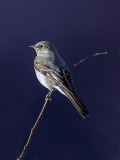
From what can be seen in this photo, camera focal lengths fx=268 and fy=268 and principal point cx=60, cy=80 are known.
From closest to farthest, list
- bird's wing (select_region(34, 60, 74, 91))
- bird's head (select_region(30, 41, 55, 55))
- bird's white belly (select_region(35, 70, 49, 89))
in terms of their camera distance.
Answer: bird's wing (select_region(34, 60, 74, 91)) → bird's white belly (select_region(35, 70, 49, 89)) → bird's head (select_region(30, 41, 55, 55))

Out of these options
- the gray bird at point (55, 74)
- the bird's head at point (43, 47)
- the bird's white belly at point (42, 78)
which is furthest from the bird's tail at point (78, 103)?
the bird's head at point (43, 47)

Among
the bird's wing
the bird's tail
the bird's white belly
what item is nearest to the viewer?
the bird's tail

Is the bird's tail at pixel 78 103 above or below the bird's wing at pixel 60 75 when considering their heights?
below

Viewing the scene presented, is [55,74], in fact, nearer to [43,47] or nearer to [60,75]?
[60,75]

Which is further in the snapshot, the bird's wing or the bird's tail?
the bird's wing

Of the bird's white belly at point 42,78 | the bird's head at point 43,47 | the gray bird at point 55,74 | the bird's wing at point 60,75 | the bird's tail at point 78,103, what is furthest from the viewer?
the bird's head at point 43,47

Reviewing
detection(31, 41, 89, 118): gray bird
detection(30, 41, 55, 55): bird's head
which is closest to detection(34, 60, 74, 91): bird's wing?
detection(31, 41, 89, 118): gray bird

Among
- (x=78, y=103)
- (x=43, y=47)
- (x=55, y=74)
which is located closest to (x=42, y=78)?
(x=55, y=74)

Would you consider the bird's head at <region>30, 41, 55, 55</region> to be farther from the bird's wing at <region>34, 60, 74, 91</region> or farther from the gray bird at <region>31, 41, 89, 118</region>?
the bird's wing at <region>34, 60, 74, 91</region>

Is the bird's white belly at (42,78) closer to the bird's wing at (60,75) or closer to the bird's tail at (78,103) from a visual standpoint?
the bird's wing at (60,75)

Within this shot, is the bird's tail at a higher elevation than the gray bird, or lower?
lower
